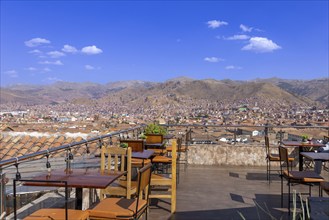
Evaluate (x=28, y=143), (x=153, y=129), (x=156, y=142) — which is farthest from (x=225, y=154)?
(x=28, y=143)

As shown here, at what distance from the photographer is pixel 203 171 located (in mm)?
8086

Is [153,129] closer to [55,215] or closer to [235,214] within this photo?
[235,214]

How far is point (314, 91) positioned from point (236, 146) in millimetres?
39171

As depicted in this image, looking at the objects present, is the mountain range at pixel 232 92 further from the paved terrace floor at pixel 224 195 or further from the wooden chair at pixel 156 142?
the wooden chair at pixel 156 142

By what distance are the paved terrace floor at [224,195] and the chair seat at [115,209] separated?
1.38m

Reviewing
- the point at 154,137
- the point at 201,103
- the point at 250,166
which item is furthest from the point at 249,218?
the point at 201,103

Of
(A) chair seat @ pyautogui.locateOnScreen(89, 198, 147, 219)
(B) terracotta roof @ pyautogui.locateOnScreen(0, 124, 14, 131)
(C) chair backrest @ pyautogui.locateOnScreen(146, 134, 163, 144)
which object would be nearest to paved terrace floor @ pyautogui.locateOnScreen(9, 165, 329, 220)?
(C) chair backrest @ pyautogui.locateOnScreen(146, 134, 163, 144)

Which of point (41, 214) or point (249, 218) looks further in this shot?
point (249, 218)

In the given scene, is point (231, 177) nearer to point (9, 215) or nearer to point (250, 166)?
point (250, 166)

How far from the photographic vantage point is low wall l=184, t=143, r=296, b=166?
358 inches

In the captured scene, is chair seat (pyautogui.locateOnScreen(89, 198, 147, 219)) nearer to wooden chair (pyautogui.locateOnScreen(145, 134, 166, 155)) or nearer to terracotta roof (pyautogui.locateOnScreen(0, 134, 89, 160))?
wooden chair (pyautogui.locateOnScreen(145, 134, 166, 155))

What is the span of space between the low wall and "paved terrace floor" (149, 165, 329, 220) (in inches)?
28.2

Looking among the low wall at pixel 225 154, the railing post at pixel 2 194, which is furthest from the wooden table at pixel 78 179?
the low wall at pixel 225 154

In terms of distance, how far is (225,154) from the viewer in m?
9.19
